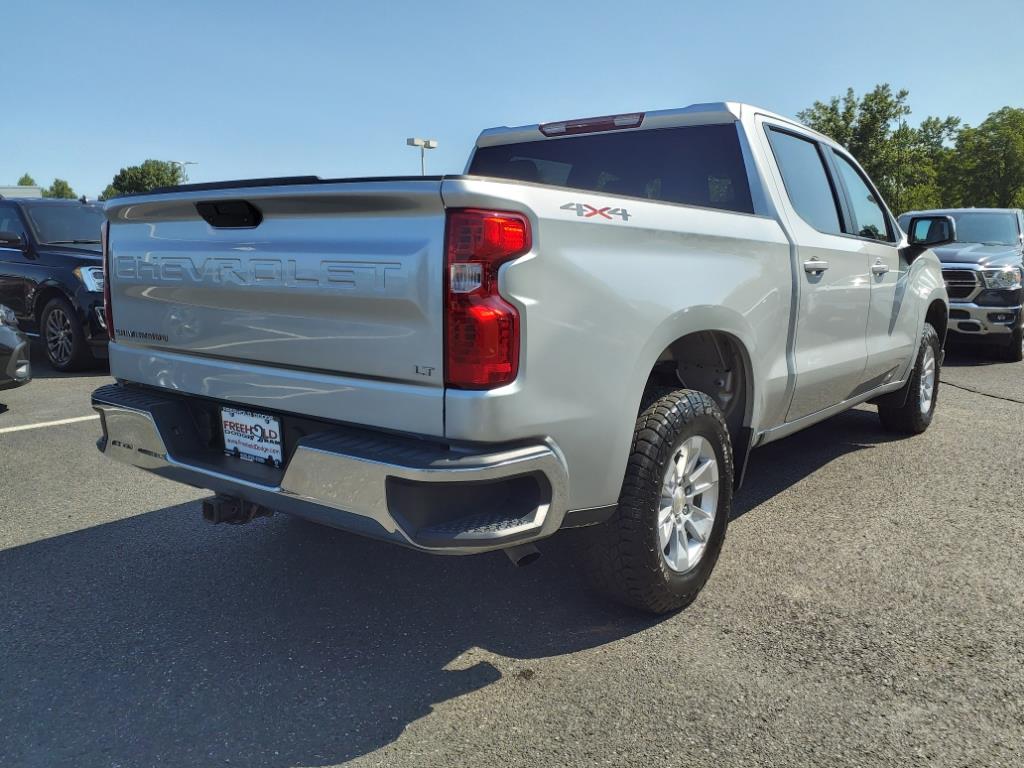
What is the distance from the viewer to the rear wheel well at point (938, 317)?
614 centimetres

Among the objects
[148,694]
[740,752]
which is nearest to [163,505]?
[148,694]

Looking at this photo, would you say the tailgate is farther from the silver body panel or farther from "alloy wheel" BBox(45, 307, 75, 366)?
"alloy wheel" BBox(45, 307, 75, 366)

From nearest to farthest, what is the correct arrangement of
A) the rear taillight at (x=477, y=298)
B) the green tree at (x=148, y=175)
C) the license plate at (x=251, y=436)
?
the rear taillight at (x=477, y=298) < the license plate at (x=251, y=436) < the green tree at (x=148, y=175)

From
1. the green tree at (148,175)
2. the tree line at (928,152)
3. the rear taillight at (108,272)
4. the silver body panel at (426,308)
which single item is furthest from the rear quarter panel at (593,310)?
the green tree at (148,175)

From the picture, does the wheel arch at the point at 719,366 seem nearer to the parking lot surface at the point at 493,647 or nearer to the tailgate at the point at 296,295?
the parking lot surface at the point at 493,647

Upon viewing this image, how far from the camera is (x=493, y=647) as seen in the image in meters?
2.91

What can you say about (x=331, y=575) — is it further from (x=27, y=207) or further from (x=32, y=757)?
(x=27, y=207)

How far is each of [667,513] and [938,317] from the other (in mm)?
4252

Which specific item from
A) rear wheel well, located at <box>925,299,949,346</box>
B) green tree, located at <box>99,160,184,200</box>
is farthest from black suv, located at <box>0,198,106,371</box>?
green tree, located at <box>99,160,184,200</box>

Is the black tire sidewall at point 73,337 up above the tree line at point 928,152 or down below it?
below

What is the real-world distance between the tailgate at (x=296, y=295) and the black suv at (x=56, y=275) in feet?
19.7

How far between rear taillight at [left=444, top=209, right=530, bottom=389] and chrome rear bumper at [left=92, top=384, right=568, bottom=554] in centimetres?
23

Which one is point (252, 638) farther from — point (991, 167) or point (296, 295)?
point (991, 167)

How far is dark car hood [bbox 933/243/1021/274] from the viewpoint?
33.1ft
